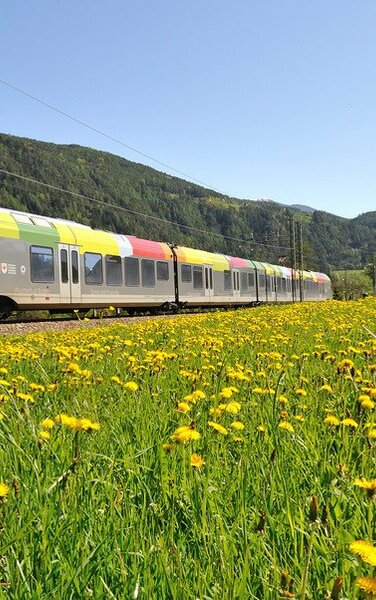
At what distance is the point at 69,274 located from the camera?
17.9m

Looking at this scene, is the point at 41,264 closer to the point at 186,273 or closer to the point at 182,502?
the point at 186,273

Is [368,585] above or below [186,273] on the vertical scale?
below

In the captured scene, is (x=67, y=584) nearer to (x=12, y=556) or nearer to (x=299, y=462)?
(x=12, y=556)

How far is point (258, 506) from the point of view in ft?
5.30

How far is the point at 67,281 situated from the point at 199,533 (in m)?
17.0

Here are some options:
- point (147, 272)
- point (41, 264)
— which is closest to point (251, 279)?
point (147, 272)

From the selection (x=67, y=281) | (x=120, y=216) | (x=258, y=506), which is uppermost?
(x=120, y=216)

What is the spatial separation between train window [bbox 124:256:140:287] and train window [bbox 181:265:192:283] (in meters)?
4.41

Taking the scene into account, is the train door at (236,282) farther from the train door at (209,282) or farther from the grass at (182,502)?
the grass at (182,502)

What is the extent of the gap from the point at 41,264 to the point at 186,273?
1090 centimetres

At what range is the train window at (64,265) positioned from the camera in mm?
17547

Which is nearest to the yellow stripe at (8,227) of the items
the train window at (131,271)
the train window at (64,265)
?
the train window at (64,265)

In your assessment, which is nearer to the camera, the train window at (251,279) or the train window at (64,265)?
the train window at (64,265)

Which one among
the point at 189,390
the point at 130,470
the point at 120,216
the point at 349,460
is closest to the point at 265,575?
the point at 130,470
